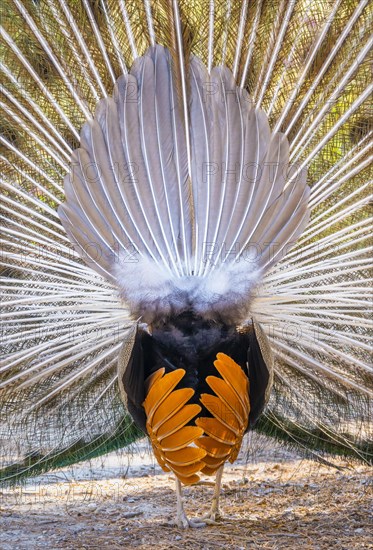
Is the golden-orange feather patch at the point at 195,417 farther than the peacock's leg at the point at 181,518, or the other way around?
the peacock's leg at the point at 181,518

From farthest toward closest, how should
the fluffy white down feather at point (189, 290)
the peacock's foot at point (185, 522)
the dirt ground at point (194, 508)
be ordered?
the peacock's foot at point (185, 522), the dirt ground at point (194, 508), the fluffy white down feather at point (189, 290)

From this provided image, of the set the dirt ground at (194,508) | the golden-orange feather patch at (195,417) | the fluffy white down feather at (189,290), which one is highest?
the fluffy white down feather at (189,290)


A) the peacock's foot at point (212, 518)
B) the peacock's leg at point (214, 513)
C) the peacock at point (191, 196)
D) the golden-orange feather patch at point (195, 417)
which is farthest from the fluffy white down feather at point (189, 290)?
the peacock's foot at point (212, 518)

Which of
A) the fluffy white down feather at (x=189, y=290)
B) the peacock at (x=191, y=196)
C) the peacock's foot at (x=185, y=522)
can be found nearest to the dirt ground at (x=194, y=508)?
the peacock's foot at (x=185, y=522)

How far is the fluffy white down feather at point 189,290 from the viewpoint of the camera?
4.05 meters

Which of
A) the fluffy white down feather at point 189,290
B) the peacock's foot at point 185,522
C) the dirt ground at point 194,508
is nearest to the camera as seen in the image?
the fluffy white down feather at point 189,290

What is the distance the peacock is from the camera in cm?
414

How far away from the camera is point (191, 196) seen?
4.22 meters

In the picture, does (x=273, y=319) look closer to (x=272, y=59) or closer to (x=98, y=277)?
(x=98, y=277)

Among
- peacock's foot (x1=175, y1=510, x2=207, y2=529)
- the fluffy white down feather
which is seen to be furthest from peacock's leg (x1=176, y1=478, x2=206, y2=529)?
the fluffy white down feather

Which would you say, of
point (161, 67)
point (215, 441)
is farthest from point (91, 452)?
point (161, 67)

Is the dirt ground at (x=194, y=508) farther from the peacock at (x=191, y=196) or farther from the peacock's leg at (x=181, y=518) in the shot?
the peacock at (x=191, y=196)

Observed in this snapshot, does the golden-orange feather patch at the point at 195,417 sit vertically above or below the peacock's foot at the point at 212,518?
above

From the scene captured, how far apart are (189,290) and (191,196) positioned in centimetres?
53
